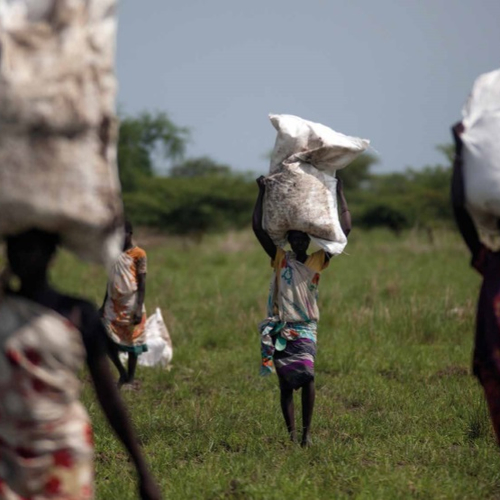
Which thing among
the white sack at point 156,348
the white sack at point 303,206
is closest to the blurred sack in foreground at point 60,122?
the white sack at point 303,206

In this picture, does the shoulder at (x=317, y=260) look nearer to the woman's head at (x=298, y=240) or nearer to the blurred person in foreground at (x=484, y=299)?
the woman's head at (x=298, y=240)

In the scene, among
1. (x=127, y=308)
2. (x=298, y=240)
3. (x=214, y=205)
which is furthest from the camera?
(x=214, y=205)

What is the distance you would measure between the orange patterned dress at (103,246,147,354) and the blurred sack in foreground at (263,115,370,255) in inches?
84.5

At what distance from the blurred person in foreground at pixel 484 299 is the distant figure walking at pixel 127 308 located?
4.37 metres

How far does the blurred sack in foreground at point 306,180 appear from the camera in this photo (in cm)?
539

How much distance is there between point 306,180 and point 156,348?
126 inches

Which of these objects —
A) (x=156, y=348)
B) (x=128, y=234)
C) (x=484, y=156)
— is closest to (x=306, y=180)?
(x=128, y=234)

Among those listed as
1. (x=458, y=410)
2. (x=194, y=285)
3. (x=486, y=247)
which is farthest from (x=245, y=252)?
(x=486, y=247)

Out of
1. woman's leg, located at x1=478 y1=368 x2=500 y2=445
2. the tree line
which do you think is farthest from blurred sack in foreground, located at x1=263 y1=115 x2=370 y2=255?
the tree line

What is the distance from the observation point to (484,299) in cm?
326

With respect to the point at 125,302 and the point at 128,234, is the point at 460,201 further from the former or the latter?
the point at 125,302

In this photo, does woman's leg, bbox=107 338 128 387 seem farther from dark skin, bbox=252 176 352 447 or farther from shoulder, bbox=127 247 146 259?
dark skin, bbox=252 176 352 447

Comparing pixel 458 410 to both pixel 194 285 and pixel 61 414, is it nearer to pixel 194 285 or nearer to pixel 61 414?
pixel 61 414

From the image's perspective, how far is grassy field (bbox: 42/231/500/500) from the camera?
449 cm
